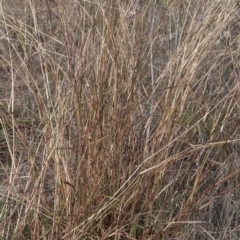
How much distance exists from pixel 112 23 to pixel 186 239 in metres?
0.63

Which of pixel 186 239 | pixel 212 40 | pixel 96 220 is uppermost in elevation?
pixel 212 40

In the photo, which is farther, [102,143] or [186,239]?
[186,239]

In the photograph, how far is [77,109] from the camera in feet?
5.66

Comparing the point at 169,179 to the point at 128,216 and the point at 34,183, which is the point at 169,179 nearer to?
the point at 128,216

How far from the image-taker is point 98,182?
1694mm

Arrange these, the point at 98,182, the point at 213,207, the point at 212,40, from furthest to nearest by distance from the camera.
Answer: the point at 213,207
the point at 212,40
the point at 98,182

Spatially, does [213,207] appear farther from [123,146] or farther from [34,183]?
[34,183]

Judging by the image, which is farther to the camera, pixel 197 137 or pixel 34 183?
pixel 197 137

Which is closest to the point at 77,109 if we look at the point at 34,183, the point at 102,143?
the point at 102,143

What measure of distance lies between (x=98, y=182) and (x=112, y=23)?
45 cm

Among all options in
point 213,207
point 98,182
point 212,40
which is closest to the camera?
point 98,182

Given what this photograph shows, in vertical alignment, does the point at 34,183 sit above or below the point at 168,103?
below

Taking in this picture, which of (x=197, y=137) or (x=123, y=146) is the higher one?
(x=123, y=146)

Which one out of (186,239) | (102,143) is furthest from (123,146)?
(186,239)
